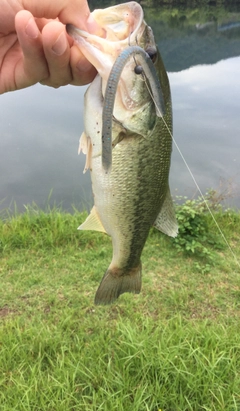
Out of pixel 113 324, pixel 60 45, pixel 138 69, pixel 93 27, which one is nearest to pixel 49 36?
pixel 60 45

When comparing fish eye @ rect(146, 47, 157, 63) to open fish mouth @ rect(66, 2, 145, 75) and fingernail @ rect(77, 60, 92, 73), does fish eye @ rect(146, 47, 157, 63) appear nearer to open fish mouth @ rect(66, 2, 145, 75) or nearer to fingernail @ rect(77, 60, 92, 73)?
open fish mouth @ rect(66, 2, 145, 75)

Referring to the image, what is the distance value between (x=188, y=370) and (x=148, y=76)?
76.5 inches

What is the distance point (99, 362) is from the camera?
2568 millimetres

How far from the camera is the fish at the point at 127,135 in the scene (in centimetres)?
129

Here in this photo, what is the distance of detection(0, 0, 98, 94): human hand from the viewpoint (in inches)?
50.7

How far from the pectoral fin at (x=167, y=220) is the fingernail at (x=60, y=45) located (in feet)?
2.48

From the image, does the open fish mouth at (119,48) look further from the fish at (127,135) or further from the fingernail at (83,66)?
the fingernail at (83,66)

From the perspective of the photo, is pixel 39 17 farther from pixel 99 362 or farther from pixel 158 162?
pixel 99 362

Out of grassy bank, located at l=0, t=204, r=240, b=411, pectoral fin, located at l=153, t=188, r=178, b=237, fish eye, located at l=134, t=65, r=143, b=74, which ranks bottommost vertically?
grassy bank, located at l=0, t=204, r=240, b=411

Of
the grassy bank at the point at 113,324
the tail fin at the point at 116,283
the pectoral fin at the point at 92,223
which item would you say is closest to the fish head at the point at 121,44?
the pectoral fin at the point at 92,223

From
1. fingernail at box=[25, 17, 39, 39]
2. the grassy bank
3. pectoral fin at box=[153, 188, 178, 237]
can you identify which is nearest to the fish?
pectoral fin at box=[153, 188, 178, 237]

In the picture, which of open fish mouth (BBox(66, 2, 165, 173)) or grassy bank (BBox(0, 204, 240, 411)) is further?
grassy bank (BBox(0, 204, 240, 411))

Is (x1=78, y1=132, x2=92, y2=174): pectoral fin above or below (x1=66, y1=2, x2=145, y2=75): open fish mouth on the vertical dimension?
below

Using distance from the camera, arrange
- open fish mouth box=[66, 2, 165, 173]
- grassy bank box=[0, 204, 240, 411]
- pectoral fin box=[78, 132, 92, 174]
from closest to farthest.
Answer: open fish mouth box=[66, 2, 165, 173] < pectoral fin box=[78, 132, 92, 174] < grassy bank box=[0, 204, 240, 411]
